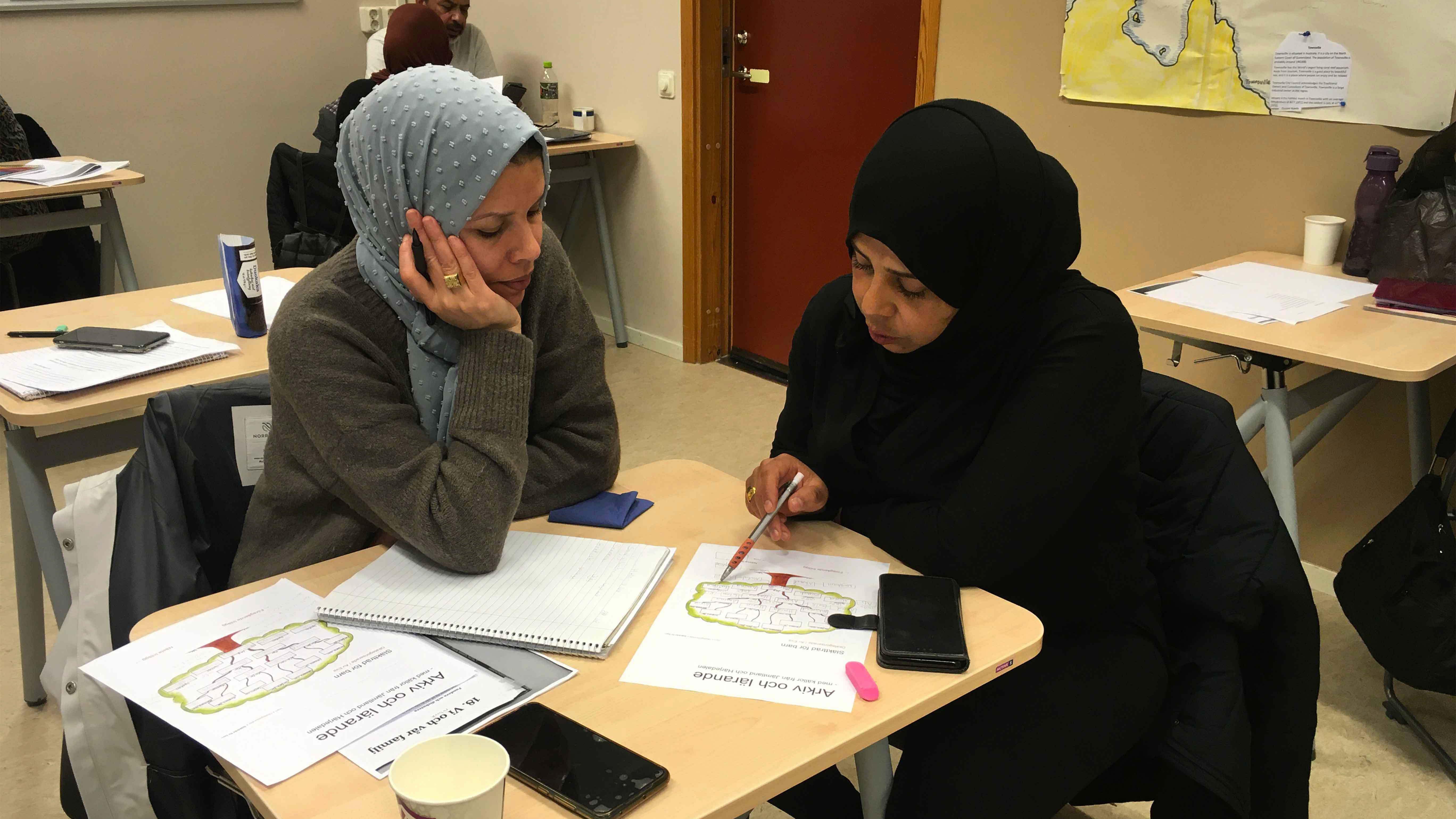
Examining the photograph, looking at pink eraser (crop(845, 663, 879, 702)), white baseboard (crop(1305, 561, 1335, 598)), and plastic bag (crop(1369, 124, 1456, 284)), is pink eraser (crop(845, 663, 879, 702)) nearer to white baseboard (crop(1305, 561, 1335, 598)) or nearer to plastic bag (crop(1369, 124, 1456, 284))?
plastic bag (crop(1369, 124, 1456, 284))

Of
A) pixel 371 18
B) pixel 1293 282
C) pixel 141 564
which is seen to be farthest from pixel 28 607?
pixel 371 18

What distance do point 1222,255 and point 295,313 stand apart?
2224 millimetres

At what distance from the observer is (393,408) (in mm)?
1224

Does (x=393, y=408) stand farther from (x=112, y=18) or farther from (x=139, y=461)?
(x=112, y=18)

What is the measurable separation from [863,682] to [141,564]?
89cm

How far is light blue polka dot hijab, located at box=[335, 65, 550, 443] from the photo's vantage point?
1.21 meters

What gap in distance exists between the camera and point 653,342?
4.43m

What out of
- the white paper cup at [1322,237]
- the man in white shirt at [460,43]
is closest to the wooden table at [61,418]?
the white paper cup at [1322,237]

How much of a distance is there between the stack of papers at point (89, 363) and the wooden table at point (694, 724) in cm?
82

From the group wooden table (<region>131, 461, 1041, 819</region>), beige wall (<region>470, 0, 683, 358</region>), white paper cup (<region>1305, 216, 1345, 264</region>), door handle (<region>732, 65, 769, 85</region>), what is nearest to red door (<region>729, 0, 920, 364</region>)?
door handle (<region>732, 65, 769, 85</region>)

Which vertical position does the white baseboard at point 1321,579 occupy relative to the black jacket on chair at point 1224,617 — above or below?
below

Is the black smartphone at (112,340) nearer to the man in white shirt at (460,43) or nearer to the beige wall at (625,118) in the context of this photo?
the beige wall at (625,118)

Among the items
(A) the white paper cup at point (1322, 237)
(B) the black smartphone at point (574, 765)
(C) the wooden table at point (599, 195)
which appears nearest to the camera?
(B) the black smartphone at point (574, 765)

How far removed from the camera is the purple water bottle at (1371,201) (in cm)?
220
